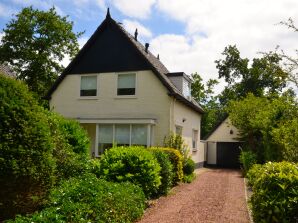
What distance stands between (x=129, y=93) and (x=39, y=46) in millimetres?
20221

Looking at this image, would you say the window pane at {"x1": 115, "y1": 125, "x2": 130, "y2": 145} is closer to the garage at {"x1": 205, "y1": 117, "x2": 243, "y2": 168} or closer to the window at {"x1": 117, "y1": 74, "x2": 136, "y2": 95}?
the window at {"x1": 117, "y1": 74, "x2": 136, "y2": 95}

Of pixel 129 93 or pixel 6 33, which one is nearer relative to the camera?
pixel 129 93

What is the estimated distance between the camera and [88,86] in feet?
73.6

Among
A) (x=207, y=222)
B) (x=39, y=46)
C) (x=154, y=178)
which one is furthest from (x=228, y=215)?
(x=39, y=46)

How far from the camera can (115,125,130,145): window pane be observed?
2078 cm

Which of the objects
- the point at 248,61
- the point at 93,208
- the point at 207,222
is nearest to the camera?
the point at 93,208

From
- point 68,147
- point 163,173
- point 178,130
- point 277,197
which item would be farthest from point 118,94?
point 277,197

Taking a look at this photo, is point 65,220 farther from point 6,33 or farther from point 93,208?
point 6,33

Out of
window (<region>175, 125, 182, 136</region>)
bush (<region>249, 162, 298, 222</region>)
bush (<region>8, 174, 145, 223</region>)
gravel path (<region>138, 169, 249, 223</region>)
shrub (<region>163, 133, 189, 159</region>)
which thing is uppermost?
window (<region>175, 125, 182, 136</region>)

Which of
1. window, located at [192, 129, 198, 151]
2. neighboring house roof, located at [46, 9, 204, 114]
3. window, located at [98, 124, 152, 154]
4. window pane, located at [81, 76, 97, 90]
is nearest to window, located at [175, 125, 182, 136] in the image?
neighboring house roof, located at [46, 9, 204, 114]

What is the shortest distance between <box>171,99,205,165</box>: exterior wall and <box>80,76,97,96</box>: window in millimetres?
5131

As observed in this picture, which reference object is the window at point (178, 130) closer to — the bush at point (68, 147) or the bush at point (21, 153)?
the bush at point (68, 147)

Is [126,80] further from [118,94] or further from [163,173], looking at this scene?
[163,173]

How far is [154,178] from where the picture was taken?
37.4ft
